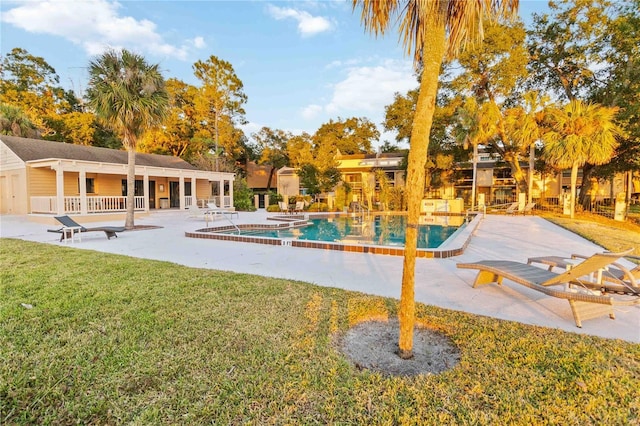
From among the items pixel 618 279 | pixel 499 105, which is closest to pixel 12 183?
pixel 618 279

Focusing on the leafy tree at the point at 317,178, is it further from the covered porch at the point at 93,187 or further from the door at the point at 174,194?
the door at the point at 174,194

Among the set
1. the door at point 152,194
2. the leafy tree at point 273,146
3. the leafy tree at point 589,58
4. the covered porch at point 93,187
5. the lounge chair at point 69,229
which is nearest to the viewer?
the lounge chair at point 69,229

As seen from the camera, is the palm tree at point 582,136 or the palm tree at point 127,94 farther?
the palm tree at point 582,136

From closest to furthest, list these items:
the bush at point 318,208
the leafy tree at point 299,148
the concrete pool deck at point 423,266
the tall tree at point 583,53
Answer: the concrete pool deck at point 423,266
the tall tree at point 583,53
the bush at point 318,208
the leafy tree at point 299,148

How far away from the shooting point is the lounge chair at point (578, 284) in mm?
3426

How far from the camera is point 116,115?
1227cm

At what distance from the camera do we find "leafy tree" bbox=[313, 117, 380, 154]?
127ft

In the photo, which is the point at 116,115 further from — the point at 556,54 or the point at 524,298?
the point at 556,54

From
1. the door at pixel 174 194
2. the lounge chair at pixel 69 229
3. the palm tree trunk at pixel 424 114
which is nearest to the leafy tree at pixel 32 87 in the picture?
the door at pixel 174 194

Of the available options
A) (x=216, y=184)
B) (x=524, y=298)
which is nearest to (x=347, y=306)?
(x=524, y=298)

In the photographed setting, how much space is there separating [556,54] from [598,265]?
75.6 ft

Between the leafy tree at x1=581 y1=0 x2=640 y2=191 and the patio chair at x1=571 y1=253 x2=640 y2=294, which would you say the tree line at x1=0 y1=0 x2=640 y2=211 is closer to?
the leafy tree at x1=581 y1=0 x2=640 y2=191

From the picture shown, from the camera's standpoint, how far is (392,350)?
2941 mm

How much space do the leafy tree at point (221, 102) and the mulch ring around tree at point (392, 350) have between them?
102 ft
